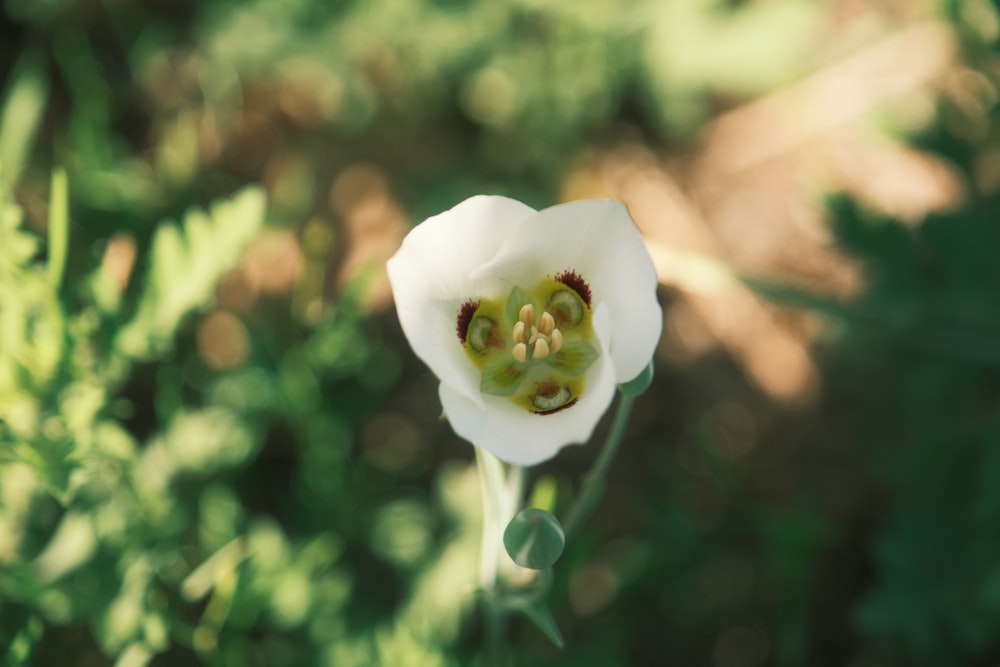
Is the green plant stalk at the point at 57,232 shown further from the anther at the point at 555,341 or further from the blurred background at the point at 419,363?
the anther at the point at 555,341

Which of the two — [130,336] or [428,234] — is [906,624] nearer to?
[428,234]

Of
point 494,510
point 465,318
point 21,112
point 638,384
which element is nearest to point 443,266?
point 465,318

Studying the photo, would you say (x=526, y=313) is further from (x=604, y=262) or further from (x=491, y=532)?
(x=491, y=532)

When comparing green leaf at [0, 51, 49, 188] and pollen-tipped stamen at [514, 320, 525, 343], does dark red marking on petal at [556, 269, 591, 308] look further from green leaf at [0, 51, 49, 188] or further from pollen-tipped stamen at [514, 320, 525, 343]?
green leaf at [0, 51, 49, 188]

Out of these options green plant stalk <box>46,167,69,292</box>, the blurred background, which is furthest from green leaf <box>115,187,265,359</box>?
green plant stalk <box>46,167,69,292</box>

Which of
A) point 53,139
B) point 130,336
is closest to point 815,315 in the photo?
point 130,336

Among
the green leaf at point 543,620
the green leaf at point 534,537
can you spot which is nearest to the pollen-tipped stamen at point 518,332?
the green leaf at point 534,537

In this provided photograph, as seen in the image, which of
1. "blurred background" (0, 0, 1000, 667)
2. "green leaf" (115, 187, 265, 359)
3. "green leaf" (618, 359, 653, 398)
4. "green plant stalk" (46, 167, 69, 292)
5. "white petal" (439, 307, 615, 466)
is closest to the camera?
"white petal" (439, 307, 615, 466)
